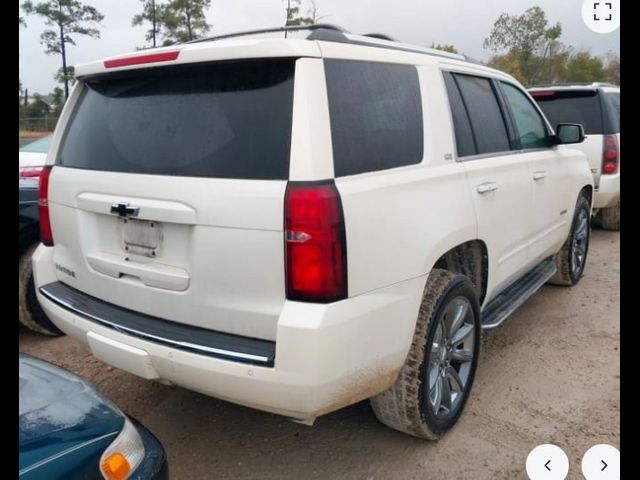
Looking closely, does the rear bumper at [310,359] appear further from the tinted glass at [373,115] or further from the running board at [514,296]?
the running board at [514,296]

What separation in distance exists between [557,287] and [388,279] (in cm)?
346

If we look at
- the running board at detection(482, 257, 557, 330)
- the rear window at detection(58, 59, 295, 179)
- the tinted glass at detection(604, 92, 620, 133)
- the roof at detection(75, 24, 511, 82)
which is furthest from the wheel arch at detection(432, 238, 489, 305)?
the tinted glass at detection(604, 92, 620, 133)

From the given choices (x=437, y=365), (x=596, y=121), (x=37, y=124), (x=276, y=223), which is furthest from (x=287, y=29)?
(x=37, y=124)

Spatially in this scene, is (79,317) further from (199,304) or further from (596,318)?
A: (596,318)

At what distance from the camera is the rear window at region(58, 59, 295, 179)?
208 cm

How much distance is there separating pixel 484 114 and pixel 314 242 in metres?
1.90

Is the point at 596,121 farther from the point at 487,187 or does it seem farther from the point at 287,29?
the point at 287,29

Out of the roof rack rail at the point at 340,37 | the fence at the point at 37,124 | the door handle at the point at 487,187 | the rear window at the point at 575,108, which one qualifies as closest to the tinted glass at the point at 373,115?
the roof rack rail at the point at 340,37

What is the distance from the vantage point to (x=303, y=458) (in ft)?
8.67

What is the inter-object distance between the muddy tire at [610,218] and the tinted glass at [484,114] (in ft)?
15.0

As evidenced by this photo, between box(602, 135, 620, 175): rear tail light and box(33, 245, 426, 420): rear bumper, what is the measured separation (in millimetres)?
5360

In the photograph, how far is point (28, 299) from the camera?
3869 millimetres

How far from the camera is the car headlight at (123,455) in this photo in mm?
1620

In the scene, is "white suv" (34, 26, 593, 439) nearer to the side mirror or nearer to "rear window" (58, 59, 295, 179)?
"rear window" (58, 59, 295, 179)
